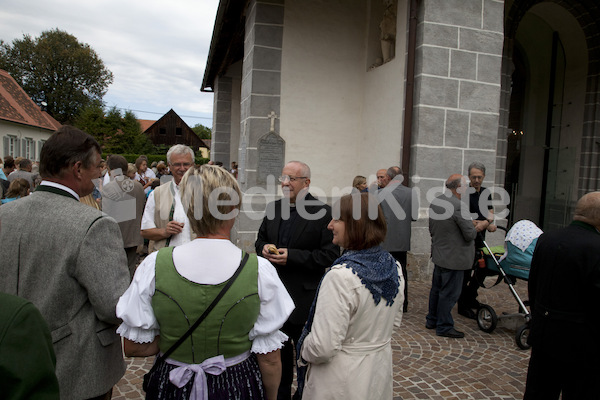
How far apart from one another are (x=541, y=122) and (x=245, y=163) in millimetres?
10014

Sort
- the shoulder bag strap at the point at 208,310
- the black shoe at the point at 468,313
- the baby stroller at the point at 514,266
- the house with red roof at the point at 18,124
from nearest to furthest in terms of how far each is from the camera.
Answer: the shoulder bag strap at the point at 208,310
the baby stroller at the point at 514,266
the black shoe at the point at 468,313
the house with red roof at the point at 18,124

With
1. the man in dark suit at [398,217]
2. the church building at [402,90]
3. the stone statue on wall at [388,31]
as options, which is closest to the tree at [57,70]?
the church building at [402,90]

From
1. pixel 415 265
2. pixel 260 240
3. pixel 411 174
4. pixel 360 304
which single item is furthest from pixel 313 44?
pixel 360 304

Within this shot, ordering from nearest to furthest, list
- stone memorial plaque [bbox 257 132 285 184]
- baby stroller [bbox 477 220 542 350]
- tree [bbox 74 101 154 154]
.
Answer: baby stroller [bbox 477 220 542 350] → stone memorial plaque [bbox 257 132 285 184] → tree [bbox 74 101 154 154]

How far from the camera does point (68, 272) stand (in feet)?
5.61

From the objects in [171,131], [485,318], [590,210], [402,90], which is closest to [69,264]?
[590,210]

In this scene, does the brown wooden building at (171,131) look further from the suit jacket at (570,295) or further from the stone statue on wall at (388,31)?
the suit jacket at (570,295)

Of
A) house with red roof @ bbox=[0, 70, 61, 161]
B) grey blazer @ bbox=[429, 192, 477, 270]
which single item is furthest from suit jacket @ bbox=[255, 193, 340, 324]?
house with red roof @ bbox=[0, 70, 61, 161]

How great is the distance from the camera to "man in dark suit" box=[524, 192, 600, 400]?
2.52 metres

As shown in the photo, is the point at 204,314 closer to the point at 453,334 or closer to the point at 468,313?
the point at 453,334

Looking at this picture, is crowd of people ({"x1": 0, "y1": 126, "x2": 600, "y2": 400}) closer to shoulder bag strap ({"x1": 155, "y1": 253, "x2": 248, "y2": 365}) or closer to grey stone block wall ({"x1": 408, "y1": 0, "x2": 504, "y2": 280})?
shoulder bag strap ({"x1": 155, "y1": 253, "x2": 248, "y2": 365})

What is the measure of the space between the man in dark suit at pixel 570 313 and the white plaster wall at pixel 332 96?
549 cm

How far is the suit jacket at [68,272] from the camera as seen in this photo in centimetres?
169

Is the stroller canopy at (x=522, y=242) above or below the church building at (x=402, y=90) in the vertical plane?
below
